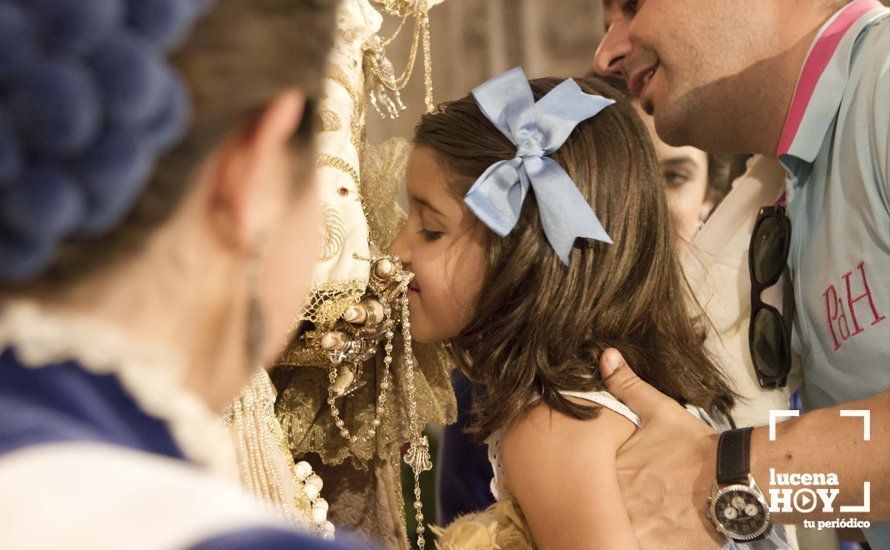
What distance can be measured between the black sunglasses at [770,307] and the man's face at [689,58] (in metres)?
0.20

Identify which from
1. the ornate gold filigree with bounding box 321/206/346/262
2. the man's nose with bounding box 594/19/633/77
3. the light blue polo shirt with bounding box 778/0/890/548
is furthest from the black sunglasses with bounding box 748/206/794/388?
the ornate gold filigree with bounding box 321/206/346/262

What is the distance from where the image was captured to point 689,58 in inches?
60.6

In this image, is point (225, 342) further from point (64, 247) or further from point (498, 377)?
point (498, 377)

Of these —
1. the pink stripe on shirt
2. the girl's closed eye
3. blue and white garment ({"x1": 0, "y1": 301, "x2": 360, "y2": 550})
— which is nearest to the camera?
blue and white garment ({"x1": 0, "y1": 301, "x2": 360, "y2": 550})

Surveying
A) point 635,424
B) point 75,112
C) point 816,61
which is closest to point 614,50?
point 816,61

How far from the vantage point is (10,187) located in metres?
0.41

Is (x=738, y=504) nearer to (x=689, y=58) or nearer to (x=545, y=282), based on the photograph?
(x=545, y=282)

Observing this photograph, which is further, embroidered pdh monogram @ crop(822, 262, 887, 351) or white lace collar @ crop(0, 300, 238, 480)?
embroidered pdh monogram @ crop(822, 262, 887, 351)

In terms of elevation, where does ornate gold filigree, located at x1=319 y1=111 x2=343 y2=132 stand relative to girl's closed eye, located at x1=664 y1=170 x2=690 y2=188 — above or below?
above

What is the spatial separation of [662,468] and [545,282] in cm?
27

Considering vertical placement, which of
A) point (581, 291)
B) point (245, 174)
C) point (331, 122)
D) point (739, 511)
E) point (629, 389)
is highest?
point (245, 174)

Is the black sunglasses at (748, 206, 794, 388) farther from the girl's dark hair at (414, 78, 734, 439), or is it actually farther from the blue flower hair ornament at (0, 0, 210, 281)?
the blue flower hair ornament at (0, 0, 210, 281)

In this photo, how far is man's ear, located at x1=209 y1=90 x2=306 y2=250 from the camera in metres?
0.48

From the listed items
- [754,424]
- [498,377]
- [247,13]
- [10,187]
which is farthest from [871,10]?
[10,187]
